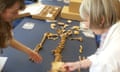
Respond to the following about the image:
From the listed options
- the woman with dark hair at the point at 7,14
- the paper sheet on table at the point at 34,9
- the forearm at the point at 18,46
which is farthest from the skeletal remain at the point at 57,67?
the paper sheet on table at the point at 34,9

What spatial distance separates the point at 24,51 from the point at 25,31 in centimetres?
38

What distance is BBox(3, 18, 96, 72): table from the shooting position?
4.09 feet

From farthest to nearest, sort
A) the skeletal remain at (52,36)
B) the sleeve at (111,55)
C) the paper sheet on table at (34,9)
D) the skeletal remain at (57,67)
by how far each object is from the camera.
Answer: the paper sheet on table at (34,9), the skeletal remain at (52,36), the skeletal remain at (57,67), the sleeve at (111,55)

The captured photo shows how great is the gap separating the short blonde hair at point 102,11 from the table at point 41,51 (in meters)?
0.40

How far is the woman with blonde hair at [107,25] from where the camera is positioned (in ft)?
3.13

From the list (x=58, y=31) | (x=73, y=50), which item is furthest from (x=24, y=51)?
(x=58, y=31)

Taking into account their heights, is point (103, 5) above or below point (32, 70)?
above

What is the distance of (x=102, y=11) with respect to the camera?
99cm

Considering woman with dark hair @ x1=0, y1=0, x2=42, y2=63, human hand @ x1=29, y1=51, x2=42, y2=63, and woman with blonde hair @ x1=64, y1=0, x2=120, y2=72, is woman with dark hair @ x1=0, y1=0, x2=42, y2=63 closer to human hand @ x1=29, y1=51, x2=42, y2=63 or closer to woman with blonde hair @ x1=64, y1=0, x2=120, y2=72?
human hand @ x1=29, y1=51, x2=42, y2=63

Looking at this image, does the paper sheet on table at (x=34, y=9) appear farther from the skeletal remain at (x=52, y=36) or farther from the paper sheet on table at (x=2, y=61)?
the paper sheet on table at (x=2, y=61)

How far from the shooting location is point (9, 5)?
3.28 feet

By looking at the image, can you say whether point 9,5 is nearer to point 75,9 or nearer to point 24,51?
point 24,51

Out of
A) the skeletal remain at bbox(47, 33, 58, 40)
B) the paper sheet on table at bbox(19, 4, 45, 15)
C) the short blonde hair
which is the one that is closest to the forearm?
the skeletal remain at bbox(47, 33, 58, 40)

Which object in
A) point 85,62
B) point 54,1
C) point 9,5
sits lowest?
point 54,1
